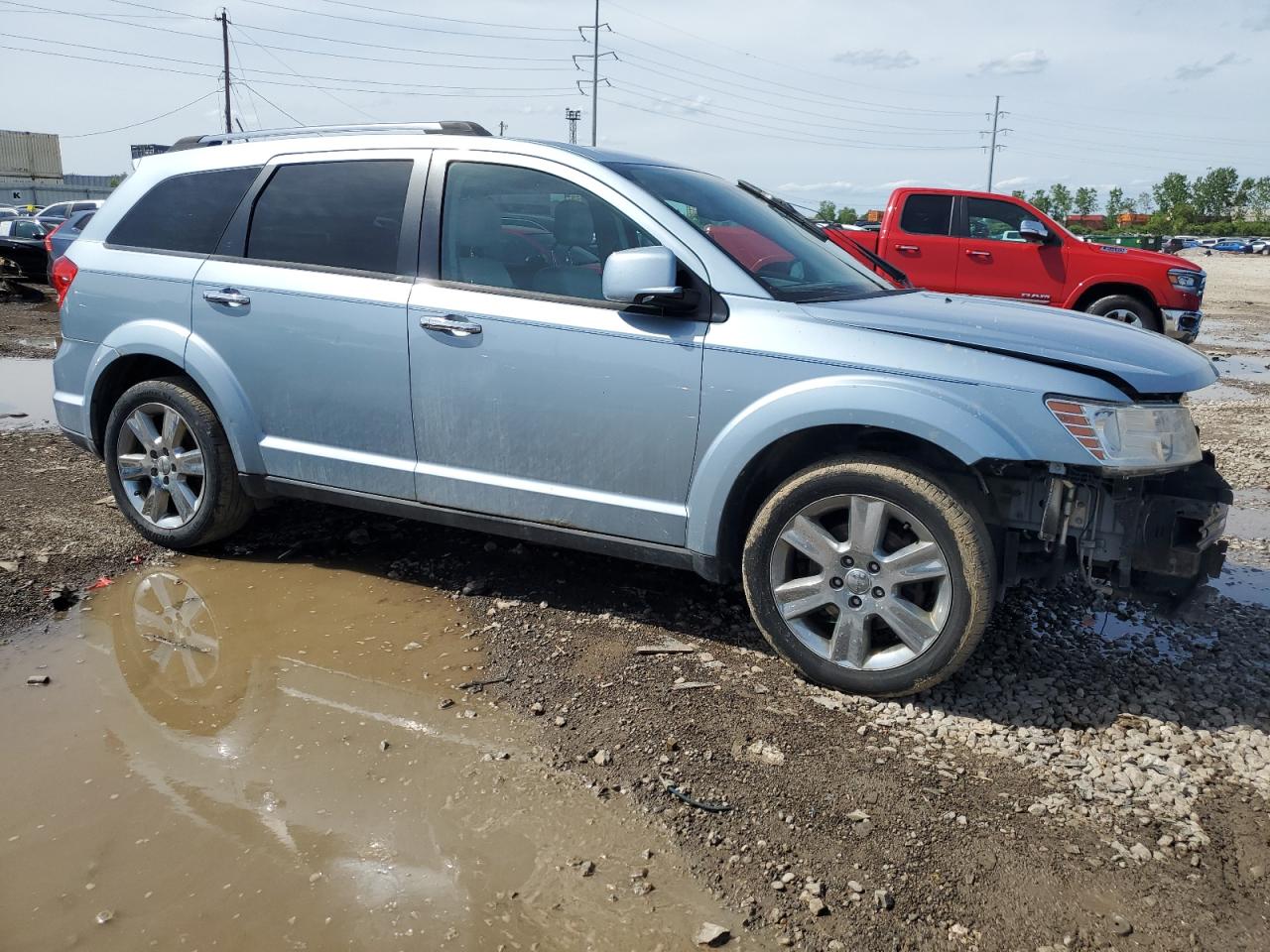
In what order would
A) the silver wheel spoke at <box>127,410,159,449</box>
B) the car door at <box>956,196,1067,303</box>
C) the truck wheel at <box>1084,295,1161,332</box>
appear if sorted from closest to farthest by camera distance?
the silver wheel spoke at <box>127,410,159,449</box>, the truck wheel at <box>1084,295,1161,332</box>, the car door at <box>956,196,1067,303</box>

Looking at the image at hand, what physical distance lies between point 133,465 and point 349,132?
1.92 metres

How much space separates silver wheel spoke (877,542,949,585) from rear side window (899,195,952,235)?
9937 millimetres

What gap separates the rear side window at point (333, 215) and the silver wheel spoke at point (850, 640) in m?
2.30

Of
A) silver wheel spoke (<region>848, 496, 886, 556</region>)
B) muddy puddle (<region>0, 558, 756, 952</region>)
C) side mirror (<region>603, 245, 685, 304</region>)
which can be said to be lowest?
muddy puddle (<region>0, 558, 756, 952</region>)

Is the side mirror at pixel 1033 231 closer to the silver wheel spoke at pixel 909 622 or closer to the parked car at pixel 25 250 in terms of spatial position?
the silver wheel spoke at pixel 909 622

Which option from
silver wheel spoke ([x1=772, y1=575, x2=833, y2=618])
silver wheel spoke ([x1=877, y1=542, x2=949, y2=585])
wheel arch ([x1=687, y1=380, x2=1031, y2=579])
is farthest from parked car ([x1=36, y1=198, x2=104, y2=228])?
silver wheel spoke ([x1=877, y1=542, x2=949, y2=585])

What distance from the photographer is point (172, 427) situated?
476 centimetres

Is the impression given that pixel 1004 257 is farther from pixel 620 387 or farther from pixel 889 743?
pixel 889 743

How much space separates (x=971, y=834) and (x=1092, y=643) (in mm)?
1626

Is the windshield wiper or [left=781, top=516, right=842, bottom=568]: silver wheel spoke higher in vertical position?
the windshield wiper

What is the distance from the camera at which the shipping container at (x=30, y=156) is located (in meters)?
64.7

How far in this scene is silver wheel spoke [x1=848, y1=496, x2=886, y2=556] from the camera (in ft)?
11.3

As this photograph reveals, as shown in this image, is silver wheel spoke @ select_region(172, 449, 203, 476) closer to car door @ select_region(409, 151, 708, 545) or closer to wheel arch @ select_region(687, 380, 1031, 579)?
car door @ select_region(409, 151, 708, 545)

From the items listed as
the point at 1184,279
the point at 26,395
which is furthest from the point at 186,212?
the point at 1184,279
